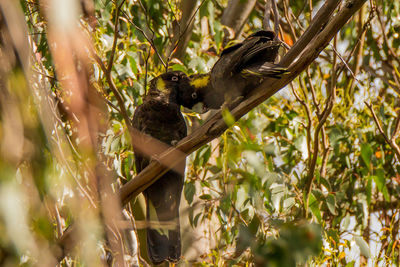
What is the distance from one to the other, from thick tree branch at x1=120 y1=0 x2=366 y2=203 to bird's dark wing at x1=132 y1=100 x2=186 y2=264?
0.60 m

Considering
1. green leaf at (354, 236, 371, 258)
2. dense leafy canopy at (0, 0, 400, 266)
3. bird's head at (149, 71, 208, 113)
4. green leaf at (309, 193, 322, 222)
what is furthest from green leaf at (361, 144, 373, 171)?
bird's head at (149, 71, 208, 113)

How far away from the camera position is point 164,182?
2.92 meters

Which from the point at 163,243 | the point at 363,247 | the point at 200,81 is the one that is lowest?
the point at 163,243

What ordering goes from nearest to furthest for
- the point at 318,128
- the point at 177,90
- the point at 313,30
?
1. the point at 313,30
2. the point at 177,90
3. the point at 318,128

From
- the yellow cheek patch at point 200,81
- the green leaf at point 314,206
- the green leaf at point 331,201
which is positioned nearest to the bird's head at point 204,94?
the yellow cheek patch at point 200,81

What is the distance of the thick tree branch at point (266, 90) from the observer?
1765mm

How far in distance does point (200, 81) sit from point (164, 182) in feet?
2.44

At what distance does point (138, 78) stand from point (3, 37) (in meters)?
2.45

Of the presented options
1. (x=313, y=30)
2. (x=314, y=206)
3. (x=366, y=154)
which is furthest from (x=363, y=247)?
(x=313, y=30)

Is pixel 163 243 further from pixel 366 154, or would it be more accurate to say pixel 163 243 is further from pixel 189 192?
pixel 366 154

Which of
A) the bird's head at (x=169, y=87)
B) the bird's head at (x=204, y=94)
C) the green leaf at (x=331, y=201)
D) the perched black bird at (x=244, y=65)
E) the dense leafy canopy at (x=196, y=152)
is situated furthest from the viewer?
the green leaf at (x=331, y=201)

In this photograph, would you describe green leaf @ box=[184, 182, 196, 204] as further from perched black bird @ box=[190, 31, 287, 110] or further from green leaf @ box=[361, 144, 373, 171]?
green leaf @ box=[361, 144, 373, 171]

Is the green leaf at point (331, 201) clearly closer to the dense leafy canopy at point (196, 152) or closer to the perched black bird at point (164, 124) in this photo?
the dense leafy canopy at point (196, 152)

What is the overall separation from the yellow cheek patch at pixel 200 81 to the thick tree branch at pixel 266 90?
0.50 m
